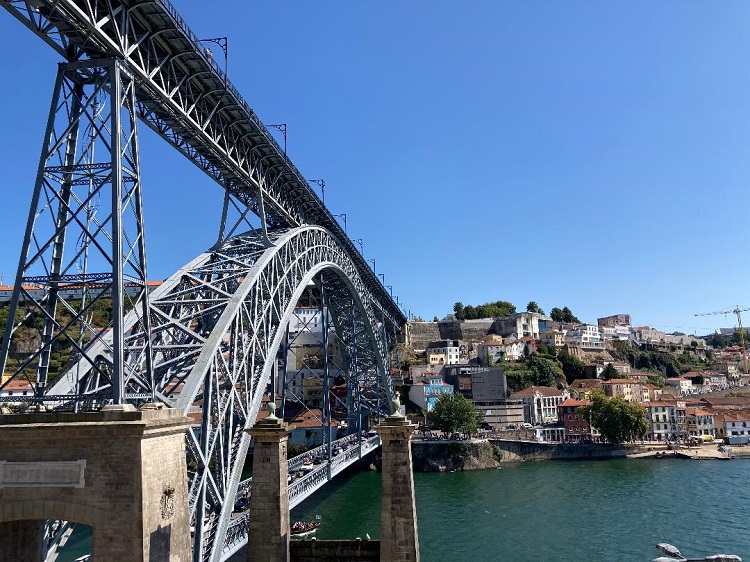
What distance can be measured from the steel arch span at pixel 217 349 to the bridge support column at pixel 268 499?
2.03 meters

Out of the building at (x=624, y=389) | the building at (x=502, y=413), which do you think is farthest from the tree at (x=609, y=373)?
the building at (x=502, y=413)

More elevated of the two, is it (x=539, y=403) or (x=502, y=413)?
(x=539, y=403)

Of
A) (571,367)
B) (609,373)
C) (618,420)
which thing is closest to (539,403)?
(618,420)

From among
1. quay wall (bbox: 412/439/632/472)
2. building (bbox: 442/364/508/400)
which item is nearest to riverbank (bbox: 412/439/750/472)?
quay wall (bbox: 412/439/632/472)

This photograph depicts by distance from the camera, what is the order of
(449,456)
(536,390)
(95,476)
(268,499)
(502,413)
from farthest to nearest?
1. (536,390)
2. (502,413)
3. (449,456)
4. (268,499)
5. (95,476)

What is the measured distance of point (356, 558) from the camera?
1244 centimetres

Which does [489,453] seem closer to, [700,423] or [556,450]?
[556,450]

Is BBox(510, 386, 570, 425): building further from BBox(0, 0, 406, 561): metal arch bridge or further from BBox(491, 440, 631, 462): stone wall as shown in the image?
BBox(0, 0, 406, 561): metal arch bridge

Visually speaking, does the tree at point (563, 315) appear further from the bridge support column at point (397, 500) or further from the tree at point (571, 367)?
the bridge support column at point (397, 500)

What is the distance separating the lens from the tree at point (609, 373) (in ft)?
275

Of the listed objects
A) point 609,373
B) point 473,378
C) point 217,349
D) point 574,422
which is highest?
point 217,349

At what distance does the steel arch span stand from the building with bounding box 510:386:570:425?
44298 millimetres

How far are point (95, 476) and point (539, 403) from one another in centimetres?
6316

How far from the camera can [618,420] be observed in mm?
54875
